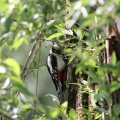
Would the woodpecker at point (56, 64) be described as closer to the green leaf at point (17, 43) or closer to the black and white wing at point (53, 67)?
the black and white wing at point (53, 67)

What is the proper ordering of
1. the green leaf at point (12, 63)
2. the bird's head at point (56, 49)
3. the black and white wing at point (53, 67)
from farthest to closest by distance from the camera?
1. the black and white wing at point (53, 67)
2. the bird's head at point (56, 49)
3. the green leaf at point (12, 63)

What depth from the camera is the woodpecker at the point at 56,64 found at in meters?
2.49

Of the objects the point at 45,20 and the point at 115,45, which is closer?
the point at 115,45

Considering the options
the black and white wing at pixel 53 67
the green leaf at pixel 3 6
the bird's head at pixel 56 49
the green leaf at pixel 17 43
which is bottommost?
the black and white wing at pixel 53 67

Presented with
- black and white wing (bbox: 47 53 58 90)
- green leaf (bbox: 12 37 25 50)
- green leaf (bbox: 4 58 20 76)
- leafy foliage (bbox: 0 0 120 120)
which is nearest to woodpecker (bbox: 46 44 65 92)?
black and white wing (bbox: 47 53 58 90)

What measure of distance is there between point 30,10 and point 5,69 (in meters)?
0.28

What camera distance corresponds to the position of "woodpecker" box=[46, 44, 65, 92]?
2488mm

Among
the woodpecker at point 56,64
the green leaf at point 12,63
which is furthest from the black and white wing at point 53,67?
the green leaf at point 12,63

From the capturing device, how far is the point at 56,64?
273cm

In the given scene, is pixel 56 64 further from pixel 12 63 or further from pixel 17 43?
pixel 12 63

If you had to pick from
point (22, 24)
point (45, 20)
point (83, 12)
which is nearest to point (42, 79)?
point (45, 20)

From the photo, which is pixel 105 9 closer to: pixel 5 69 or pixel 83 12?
pixel 83 12

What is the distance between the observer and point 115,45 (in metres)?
1.00

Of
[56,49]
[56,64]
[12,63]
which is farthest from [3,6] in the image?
[56,64]
